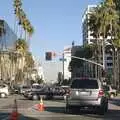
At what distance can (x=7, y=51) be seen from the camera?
12444 cm

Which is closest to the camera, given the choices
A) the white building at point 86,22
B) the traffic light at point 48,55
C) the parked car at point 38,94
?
the parked car at point 38,94

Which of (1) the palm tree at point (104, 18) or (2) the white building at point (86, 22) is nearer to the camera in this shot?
(1) the palm tree at point (104, 18)

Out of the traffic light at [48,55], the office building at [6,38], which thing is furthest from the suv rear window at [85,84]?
the office building at [6,38]

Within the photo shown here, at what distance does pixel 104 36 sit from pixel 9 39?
5729 centimetres

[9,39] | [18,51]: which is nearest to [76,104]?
[18,51]

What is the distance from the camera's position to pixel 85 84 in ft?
92.3

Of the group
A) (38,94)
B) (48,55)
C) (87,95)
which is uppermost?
(48,55)

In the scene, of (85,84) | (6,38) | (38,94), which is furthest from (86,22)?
(85,84)

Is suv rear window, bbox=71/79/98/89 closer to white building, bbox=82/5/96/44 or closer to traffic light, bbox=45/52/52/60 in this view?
traffic light, bbox=45/52/52/60

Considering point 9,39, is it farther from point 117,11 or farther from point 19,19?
point 117,11

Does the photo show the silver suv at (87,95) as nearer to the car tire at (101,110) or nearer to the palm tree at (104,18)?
the car tire at (101,110)

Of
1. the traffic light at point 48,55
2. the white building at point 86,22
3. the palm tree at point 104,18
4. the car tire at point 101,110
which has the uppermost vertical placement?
A: the white building at point 86,22

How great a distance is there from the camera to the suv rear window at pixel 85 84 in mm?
27938

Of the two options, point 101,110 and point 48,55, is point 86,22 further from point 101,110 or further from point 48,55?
point 101,110
